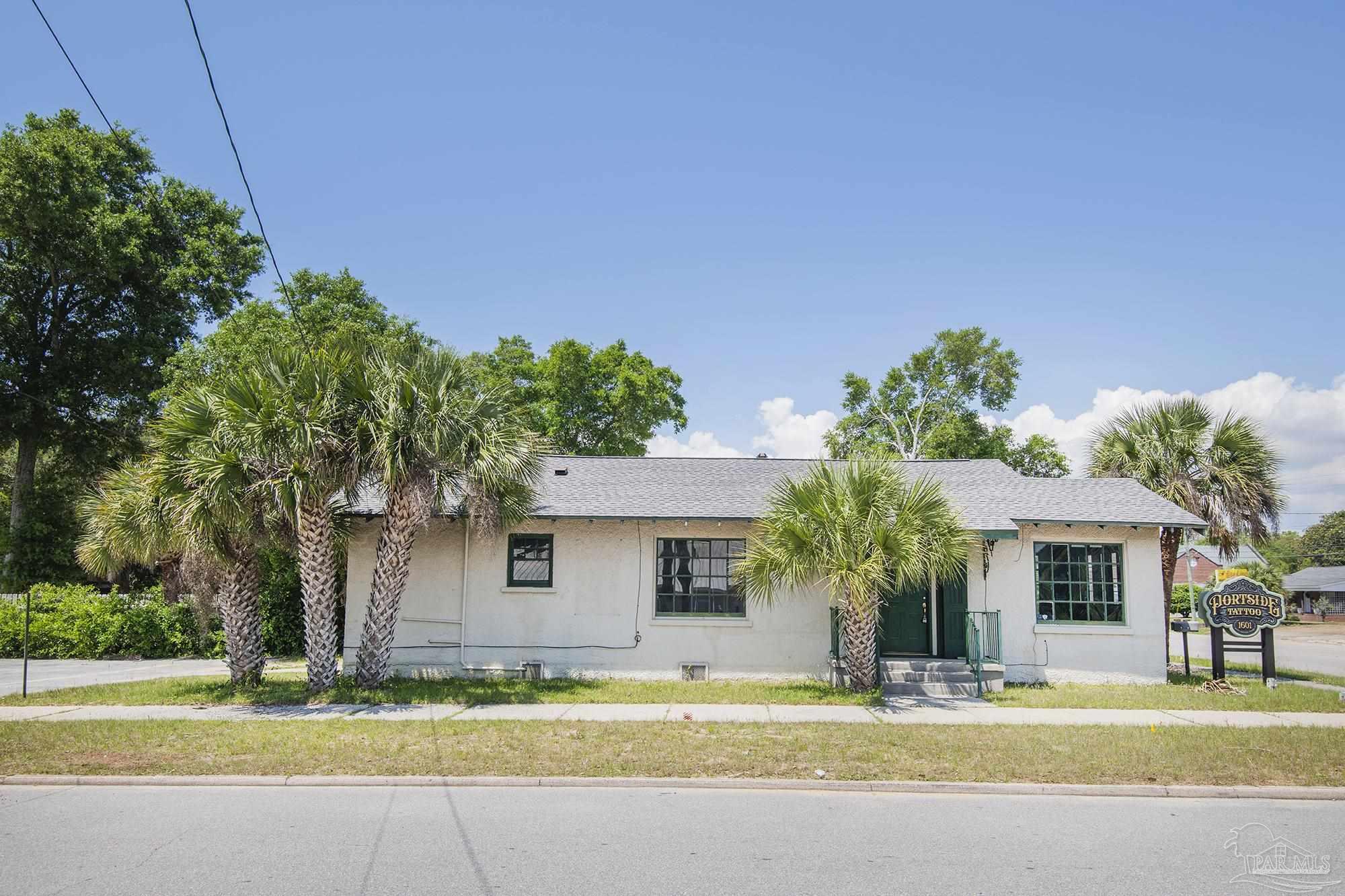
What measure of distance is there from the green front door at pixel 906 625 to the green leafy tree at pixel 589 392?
25028mm

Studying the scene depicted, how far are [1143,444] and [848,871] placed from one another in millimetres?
16657

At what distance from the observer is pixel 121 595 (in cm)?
2081

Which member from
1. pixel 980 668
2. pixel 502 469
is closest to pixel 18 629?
pixel 502 469

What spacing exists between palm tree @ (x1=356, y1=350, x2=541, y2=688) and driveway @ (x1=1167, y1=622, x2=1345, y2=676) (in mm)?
13194

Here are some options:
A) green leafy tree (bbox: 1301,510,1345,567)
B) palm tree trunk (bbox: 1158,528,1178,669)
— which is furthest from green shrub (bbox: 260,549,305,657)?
green leafy tree (bbox: 1301,510,1345,567)

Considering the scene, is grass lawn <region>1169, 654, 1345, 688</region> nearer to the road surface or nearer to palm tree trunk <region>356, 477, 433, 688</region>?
the road surface

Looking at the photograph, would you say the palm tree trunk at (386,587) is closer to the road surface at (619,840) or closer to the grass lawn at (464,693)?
the grass lawn at (464,693)

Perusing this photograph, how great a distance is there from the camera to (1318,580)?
6406cm

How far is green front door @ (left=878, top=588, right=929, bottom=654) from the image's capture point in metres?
15.4

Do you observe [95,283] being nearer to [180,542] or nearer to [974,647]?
[180,542]

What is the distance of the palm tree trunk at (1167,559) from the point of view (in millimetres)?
15102

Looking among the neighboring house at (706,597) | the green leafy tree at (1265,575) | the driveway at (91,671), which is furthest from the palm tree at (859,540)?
the green leafy tree at (1265,575)

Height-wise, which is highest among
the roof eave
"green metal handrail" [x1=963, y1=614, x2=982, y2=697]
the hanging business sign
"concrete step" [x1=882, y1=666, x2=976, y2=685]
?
the roof eave

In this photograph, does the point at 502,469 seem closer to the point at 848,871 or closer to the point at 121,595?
the point at 848,871
